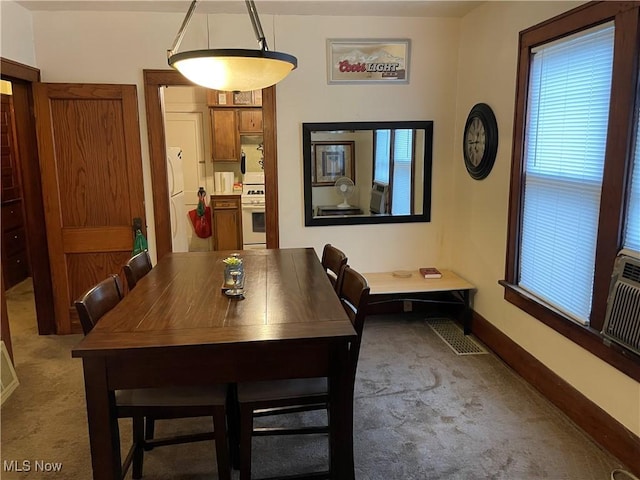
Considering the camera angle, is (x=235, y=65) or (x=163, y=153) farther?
(x=163, y=153)

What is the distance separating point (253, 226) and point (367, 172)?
264cm

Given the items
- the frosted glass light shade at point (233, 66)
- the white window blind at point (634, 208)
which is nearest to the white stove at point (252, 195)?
the frosted glass light shade at point (233, 66)

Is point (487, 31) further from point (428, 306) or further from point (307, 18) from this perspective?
point (428, 306)

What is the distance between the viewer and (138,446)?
7.23 ft

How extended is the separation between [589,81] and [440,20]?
1810 mm

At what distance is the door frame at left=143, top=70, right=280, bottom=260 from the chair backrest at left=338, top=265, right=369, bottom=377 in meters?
1.78

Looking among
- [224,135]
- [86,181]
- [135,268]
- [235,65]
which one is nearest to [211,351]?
[135,268]

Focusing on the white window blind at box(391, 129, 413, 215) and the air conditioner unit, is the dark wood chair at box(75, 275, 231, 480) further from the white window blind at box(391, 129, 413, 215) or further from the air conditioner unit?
the white window blind at box(391, 129, 413, 215)

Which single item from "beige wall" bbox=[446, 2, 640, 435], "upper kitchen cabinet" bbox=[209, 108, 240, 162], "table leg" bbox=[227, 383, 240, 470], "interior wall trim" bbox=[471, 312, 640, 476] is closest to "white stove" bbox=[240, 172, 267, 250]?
"upper kitchen cabinet" bbox=[209, 108, 240, 162]

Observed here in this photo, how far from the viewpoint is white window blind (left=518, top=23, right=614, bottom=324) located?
2.45 m

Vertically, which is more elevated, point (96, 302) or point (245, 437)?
point (96, 302)

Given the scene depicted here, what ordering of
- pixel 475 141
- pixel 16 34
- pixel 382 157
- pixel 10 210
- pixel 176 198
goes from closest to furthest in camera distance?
1. pixel 16 34
2. pixel 475 141
3. pixel 382 157
4. pixel 10 210
5. pixel 176 198

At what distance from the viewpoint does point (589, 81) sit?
8.14ft

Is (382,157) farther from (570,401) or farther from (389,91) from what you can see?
(570,401)
